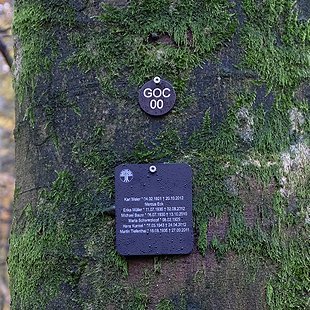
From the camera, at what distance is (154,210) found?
1.83 metres

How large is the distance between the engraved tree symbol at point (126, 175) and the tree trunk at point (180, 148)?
0.04 meters

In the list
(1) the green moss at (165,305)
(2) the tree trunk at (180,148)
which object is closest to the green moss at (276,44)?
(2) the tree trunk at (180,148)

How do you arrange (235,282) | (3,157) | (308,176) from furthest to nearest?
(3,157), (308,176), (235,282)

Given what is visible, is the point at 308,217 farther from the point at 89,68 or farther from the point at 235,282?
A: the point at 89,68

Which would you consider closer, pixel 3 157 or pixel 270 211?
pixel 270 211

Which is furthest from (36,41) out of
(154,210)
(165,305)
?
(165,305)

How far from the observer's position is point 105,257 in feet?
6.12

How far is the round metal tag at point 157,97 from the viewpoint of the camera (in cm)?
190

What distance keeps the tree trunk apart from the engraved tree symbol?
40 mm

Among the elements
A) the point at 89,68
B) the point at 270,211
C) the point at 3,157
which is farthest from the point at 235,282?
the point at 3,157

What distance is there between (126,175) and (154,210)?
142 millimetres

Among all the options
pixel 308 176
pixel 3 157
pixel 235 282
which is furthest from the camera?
pixel 3 157

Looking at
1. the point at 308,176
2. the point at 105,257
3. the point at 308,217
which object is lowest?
the point at 105,257

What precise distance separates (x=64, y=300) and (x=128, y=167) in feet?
1.53
